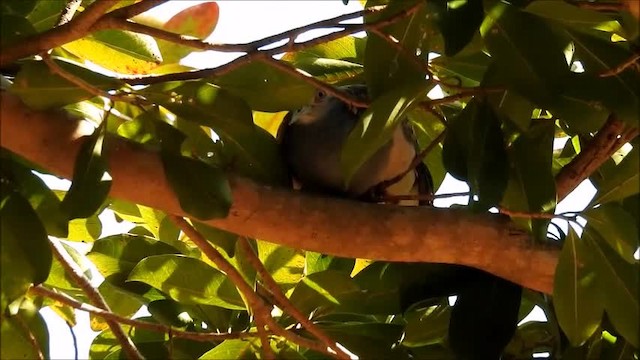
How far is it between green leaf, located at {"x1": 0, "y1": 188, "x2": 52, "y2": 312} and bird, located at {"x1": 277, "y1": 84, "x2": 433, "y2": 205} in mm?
287

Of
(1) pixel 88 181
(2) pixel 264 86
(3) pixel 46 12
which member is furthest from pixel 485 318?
(3) pixel 46 12

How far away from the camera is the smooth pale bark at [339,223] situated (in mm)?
751

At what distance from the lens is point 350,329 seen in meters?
1.00

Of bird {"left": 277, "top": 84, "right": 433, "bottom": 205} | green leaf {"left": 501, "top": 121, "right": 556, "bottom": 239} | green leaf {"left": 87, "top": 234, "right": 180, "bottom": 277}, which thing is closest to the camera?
green leaf {"left": 501, "top": 121, "right": 556, "bottom": 239}

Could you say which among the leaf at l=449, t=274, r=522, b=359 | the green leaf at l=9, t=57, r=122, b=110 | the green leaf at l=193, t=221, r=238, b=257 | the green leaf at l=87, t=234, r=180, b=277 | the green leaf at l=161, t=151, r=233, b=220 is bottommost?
the leaf at l=449, t=274, r=522, b=359

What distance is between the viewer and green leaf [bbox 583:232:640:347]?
2.66 ft

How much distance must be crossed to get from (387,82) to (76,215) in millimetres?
296

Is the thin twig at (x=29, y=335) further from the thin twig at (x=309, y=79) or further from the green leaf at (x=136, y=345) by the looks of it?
the thin twig at (x=309, y=79)

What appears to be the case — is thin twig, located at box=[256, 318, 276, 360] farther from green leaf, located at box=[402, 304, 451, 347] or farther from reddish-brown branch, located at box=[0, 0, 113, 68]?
reddish-brown branch, located at box=[0, 0, 113, 68]

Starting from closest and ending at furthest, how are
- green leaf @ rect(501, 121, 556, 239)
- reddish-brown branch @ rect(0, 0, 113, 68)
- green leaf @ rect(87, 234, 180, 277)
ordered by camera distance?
1. reddish-brown branch @ rect(0, 0, 113, 68)
2. green leaf @ rect(501, 121, 556, 239)
3. green leaf @ rect(87, 234, 180, 277)

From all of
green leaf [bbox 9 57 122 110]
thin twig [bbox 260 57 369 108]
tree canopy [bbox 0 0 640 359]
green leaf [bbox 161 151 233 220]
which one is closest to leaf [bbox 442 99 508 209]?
tree canopy [bbox 0 0 640 359]

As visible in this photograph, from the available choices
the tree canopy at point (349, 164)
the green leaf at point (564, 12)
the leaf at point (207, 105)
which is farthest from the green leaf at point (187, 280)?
the green leaf at point (564, 12)

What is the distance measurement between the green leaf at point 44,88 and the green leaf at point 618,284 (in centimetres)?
45

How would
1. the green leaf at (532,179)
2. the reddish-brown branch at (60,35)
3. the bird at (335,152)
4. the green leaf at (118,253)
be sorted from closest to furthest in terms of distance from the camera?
the reddish-brown branch at (60,35)
the green leaf at (532,179)
the bird at (335,152)
the green leaf at (118,253)
